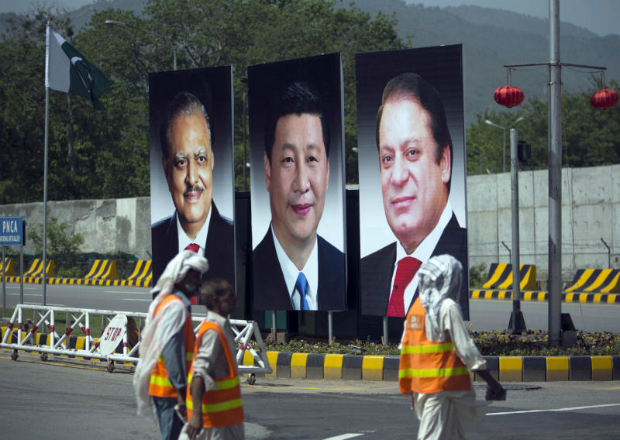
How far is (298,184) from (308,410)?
4575mm

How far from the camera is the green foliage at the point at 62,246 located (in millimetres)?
38812

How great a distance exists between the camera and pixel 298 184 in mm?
13359

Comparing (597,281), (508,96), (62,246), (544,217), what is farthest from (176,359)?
(62,246)

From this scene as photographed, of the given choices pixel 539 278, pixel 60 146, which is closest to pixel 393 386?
pixel 539 278

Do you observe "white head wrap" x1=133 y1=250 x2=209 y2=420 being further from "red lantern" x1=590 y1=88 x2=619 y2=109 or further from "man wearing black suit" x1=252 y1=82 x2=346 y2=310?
"red lantern" x1=590 y1=88 x2=619 y2=109

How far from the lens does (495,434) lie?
800 cm

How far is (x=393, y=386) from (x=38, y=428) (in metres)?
5.05

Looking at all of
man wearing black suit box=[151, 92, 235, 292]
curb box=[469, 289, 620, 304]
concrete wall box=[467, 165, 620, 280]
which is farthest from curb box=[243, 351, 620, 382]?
concrete wall box=[467, 165, 620, 280]

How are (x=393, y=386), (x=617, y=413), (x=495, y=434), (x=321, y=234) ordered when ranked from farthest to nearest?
1. (x=321, y=234)
2. (x=393, y=386)
3. (x=617, y=413)
4. (x=495, y=434)

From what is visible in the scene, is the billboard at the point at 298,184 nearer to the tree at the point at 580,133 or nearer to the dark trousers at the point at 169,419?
the dark trousers at the point at 169,419

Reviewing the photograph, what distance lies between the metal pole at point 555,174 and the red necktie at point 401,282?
6.93ft

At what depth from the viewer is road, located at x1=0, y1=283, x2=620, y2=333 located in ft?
61.1

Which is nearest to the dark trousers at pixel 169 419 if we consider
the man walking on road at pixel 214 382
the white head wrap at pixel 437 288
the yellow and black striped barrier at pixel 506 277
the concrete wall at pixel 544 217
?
the man walking on road at pixel 214 382

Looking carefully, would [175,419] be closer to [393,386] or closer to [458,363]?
[458,363]
